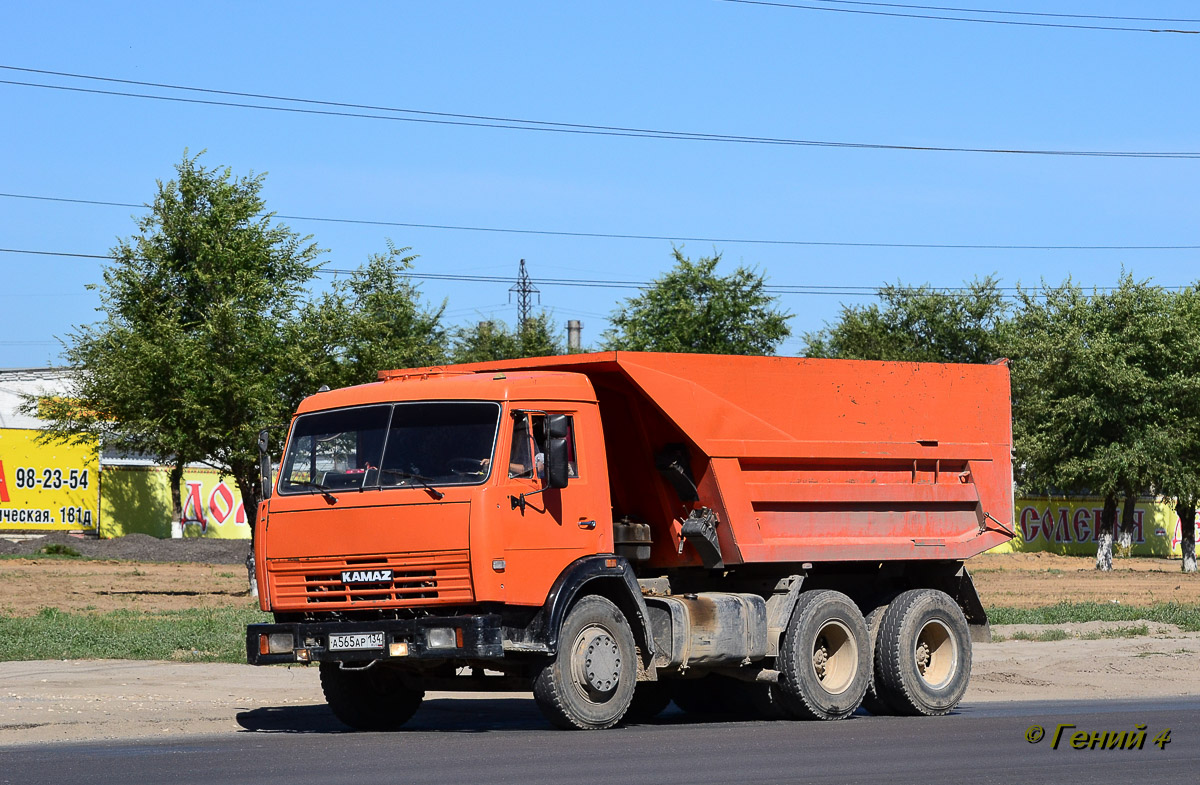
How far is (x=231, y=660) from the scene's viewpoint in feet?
58.7

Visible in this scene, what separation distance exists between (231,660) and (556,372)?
7.08 metres

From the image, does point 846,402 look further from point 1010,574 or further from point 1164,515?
point 1164,515

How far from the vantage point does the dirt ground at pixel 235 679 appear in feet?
43.6

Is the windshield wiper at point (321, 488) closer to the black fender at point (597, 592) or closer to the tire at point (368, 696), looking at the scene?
the tire at point (368, 696)

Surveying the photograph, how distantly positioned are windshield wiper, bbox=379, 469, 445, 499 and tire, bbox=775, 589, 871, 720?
12.8 feet

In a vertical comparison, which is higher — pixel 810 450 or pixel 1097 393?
pixel 1097 393

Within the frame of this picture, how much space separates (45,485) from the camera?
5528 centimetres

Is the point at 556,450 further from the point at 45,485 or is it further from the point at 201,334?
the point at 45,485

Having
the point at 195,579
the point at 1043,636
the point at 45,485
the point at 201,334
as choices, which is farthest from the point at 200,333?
the point at 45,485

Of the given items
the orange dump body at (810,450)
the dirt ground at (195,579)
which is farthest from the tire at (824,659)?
the dirt ground at (195,579)

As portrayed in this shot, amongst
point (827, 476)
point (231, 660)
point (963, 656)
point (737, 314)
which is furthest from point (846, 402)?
point (737, 314)

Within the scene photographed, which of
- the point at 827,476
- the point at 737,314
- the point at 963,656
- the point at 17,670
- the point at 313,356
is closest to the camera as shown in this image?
the point at 827,476

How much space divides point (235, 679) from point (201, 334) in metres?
15.4

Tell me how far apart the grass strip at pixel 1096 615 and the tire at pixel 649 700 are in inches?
428
